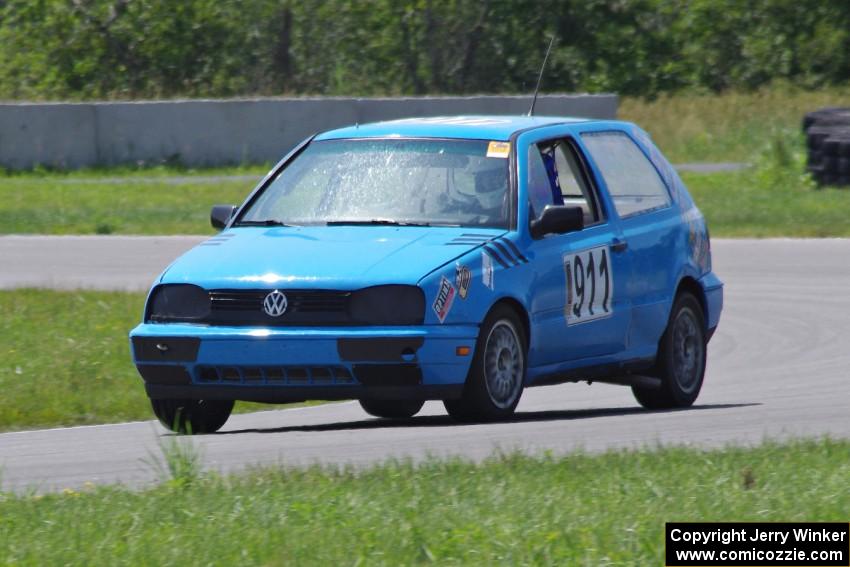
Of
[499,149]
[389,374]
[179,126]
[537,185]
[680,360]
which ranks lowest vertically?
[179,126]

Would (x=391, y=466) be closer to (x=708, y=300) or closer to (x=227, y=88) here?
(x=708, y=300)

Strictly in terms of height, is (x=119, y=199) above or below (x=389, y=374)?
below

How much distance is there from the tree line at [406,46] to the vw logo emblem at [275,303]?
1260 inches

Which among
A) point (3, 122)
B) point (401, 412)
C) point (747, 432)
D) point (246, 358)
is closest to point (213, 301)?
point (246, 358)

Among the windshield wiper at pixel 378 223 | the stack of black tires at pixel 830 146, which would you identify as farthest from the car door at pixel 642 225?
the stack of black tires at pixel 830 146

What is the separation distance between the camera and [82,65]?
4094cm

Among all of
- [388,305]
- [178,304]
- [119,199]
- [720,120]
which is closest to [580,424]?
[388,305]

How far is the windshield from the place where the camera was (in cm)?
935

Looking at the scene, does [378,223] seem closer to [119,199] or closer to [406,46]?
[119,199]

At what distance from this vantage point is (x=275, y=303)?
28.0 ft

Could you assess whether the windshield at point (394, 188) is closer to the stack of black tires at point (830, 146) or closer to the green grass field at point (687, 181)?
the green grass field at point (687, 181)

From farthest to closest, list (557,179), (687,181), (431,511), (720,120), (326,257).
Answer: (720,120) → (687,181) → (557,179) → (326,257) → (431,511)

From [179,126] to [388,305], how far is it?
23346mm

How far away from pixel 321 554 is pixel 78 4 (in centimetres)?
3777
